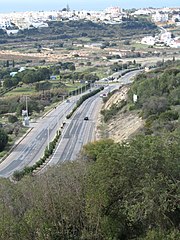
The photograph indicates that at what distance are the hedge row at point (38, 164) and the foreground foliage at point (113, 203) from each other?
28.7 ft

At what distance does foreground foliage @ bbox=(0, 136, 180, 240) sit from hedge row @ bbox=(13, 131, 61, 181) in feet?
28.7

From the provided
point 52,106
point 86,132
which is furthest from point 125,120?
point 52,106

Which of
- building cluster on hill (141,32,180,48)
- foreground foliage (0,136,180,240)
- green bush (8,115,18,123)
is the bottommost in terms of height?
building cluster on hill (141,32,180,48)

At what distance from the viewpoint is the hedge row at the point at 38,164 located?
20.1 m

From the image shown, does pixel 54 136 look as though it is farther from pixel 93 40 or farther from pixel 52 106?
pixel 93 40

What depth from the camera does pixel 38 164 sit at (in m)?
23.8

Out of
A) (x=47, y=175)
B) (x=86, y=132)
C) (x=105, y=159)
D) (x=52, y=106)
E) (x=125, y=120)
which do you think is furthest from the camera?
(x=52, y=106)

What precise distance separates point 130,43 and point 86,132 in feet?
270

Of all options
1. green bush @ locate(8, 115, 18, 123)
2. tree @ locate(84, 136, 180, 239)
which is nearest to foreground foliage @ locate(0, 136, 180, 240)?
tree @ locate(84, 136, 180, 239)

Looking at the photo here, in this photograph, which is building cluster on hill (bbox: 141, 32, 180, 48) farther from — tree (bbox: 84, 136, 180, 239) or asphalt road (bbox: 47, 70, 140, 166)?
tree (bbox: 84, 136, 180, 239)

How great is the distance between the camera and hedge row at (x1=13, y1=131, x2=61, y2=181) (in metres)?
20.1

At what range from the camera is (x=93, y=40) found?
387 feet

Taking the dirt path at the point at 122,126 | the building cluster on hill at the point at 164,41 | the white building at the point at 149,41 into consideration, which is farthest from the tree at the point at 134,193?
the white building at the point at 149,41

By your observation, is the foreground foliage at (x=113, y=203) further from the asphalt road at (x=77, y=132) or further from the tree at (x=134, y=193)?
the asphalt road at (x=77, y=132)
